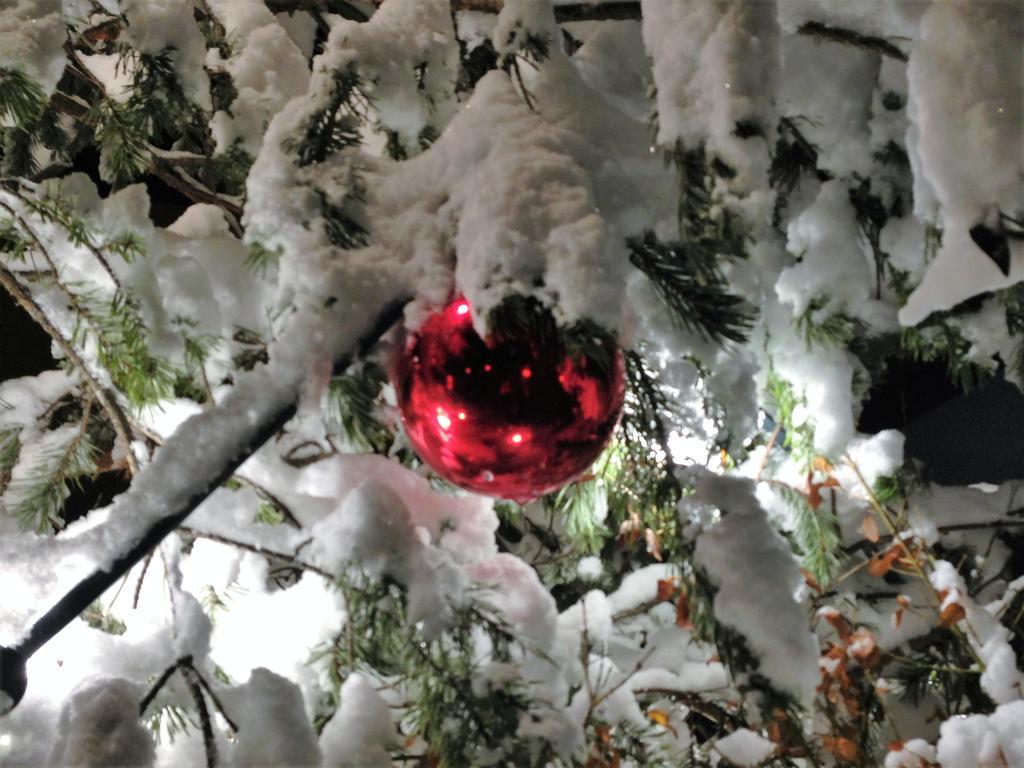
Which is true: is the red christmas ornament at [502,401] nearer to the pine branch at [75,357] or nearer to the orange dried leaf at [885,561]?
the pine branch at [75,357]

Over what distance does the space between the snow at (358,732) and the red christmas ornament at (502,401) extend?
34cm

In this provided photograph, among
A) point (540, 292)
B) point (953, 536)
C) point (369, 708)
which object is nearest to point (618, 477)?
point (369, 708)

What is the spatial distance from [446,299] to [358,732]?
51 cm

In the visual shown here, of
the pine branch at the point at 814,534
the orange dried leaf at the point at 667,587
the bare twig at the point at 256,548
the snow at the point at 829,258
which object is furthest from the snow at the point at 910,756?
the bare twig at the point at 256,548

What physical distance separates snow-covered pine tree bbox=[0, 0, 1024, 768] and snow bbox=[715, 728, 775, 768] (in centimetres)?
99

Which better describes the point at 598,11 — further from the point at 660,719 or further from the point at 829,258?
the point at 660,719

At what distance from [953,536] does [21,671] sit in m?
2.81

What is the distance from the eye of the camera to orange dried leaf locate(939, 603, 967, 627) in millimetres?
1949

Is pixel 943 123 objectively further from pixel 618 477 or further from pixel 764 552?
pixel 618 477

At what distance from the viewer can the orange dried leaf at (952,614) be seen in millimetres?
1949

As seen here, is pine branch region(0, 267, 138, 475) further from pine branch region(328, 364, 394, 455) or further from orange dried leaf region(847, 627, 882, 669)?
orange dried leaf region(847, 627, 882, 669)

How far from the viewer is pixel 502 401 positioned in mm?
667

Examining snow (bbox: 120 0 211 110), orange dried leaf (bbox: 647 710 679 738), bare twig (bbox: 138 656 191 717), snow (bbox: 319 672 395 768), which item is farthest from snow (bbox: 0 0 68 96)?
orange dried leaf (bbox: 647 710 679 738)

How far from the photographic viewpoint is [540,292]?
57cm
